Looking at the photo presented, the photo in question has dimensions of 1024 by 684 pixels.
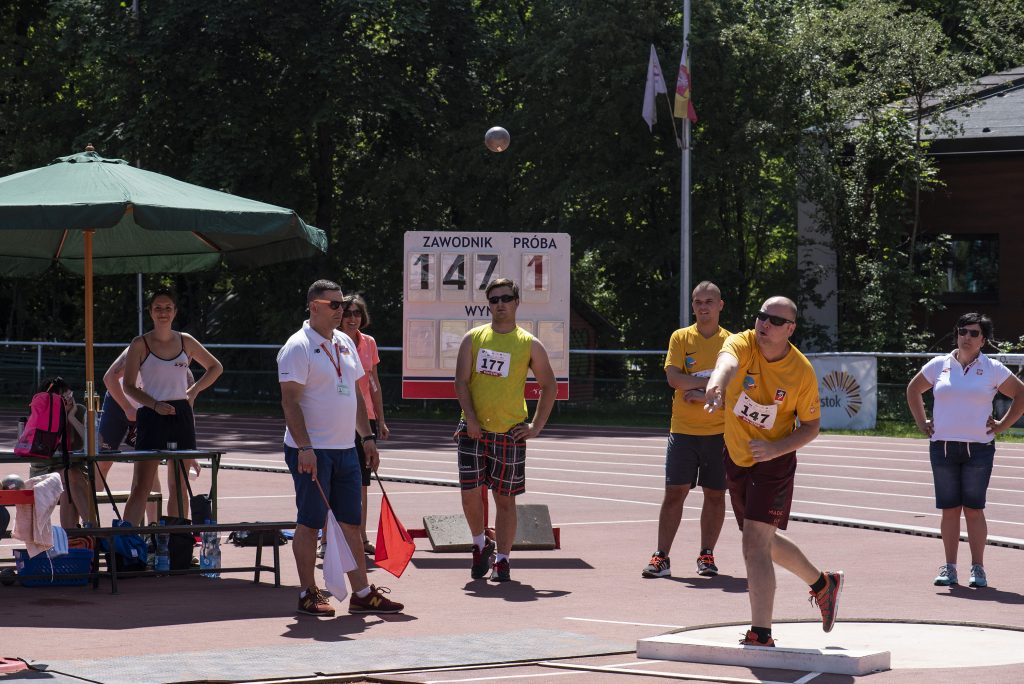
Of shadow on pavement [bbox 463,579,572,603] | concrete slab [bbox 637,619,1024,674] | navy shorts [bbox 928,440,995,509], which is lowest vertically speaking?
shadow on pavement [bbox 463,579,572,603]

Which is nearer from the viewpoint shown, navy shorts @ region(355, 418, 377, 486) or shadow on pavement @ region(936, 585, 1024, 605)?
shadow on pavement @ region(936, 585, 1024, 605)

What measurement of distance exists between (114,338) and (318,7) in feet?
32.3

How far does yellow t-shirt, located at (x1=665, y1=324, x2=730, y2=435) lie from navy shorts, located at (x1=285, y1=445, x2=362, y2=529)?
8.55 feet

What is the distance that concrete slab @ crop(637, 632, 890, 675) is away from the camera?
6832 mm

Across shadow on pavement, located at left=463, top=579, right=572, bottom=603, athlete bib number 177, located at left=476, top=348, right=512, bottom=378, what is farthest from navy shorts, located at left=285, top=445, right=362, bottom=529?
athlete bib number 177, located at left=476, top=348, right=512, bottom=378

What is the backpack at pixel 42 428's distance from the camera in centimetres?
988

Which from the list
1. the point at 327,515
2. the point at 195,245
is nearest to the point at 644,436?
the point at 195,245

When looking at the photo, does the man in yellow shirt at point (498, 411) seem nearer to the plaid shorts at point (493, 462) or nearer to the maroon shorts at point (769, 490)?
the plaid shorts at point (493, 462)

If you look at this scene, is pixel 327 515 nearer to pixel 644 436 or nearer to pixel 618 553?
pixel 618 553

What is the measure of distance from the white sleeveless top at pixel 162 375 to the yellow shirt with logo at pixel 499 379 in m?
2.42

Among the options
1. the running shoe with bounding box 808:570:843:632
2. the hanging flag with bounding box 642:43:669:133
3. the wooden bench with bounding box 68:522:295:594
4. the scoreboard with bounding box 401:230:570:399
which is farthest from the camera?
the hanging flag with bounding box 642:43:669:133

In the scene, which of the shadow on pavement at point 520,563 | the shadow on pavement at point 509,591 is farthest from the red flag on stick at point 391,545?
the shadow on pavement at point 520,563

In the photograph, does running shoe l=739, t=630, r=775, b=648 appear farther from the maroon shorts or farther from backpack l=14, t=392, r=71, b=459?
backpack l=14, t=392, r=71, b=459

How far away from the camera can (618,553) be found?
1146cm
